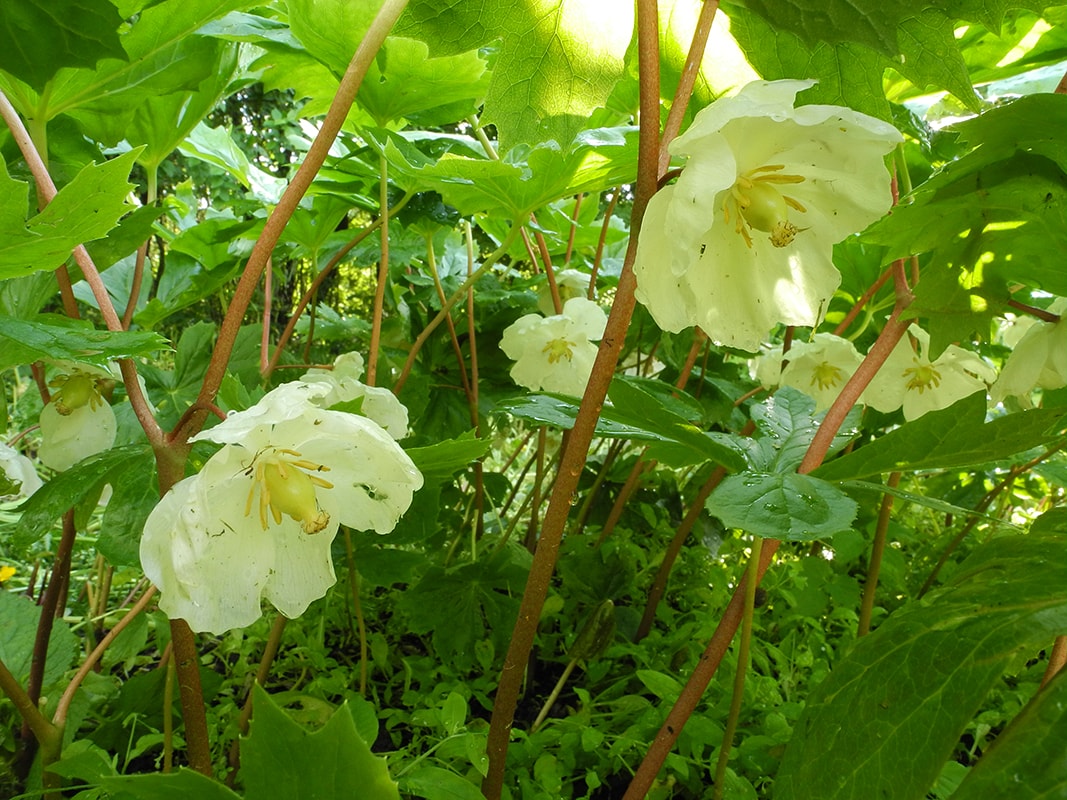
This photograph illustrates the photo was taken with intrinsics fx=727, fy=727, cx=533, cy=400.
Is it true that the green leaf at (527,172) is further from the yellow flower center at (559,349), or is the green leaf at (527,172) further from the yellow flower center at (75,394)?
the yellow flower center at (75,394)

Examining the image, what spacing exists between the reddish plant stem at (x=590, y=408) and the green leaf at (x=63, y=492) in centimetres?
39

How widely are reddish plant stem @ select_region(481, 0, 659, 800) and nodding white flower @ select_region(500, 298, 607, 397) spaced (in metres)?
0.60

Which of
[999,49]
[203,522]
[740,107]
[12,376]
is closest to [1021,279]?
[999,49]

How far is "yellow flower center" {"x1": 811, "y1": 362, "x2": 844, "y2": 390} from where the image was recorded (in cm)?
105

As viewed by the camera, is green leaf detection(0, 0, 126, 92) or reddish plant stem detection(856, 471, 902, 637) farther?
reddish plant stem detection(856, 471, 902, 637)

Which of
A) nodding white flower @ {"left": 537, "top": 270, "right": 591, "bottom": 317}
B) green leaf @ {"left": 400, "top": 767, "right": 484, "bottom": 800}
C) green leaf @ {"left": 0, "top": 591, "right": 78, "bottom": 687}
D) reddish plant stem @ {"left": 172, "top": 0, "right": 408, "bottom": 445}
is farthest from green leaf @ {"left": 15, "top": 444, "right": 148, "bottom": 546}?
nodding white flower @ {"left": 537, "top": 270, "right": 591, "bottom": 317}

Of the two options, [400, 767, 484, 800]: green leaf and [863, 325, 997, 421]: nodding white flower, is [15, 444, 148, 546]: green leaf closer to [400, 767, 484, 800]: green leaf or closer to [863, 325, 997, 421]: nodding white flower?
[400, 767, 484, 800]: green leaf

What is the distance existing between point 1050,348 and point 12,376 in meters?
2.86

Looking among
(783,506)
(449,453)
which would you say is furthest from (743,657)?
(449,453)

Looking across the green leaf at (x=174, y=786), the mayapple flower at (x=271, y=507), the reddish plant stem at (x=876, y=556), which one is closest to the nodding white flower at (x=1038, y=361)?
the reddish plant stem at (x=876, y=556)

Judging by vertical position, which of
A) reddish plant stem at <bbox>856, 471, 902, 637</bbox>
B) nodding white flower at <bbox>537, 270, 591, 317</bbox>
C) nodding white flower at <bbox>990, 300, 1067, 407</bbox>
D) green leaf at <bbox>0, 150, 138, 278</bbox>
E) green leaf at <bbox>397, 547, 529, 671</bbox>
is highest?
green leaf at <bbox>0, 150, 138, 278</bbox>

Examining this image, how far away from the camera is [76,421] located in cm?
82

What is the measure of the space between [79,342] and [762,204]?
0.47m

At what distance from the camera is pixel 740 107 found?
17.2 inches
